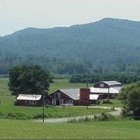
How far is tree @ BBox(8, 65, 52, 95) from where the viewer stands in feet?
253

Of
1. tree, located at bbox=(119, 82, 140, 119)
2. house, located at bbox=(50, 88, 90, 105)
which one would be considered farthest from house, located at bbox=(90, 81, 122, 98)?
tree, located at bbox=(119, 82, 140, 119)

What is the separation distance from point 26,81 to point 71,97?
312 inches

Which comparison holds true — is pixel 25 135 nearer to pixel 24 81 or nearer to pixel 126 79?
pixel 24 81

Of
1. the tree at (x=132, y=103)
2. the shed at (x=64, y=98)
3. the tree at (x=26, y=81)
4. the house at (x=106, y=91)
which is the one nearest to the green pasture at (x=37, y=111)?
the tree at (x=132, y=103)

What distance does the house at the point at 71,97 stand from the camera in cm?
7381

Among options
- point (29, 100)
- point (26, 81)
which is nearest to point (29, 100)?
point (29, 100)

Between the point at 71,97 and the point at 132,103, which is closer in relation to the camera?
the point at 132,103

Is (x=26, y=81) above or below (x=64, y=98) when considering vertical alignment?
above

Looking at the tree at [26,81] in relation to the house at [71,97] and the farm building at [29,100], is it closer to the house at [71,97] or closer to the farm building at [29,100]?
the house at [71,97]

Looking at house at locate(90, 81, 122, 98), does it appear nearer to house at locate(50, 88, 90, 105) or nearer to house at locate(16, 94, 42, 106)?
house at locate(50, 88, 90, 105)

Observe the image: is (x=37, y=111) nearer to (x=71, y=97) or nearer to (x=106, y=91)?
(x=71, y=97)

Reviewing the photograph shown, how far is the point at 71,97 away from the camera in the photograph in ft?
246

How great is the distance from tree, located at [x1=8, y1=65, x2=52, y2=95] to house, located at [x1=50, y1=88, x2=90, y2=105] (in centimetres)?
288

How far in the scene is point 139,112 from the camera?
5359cm
